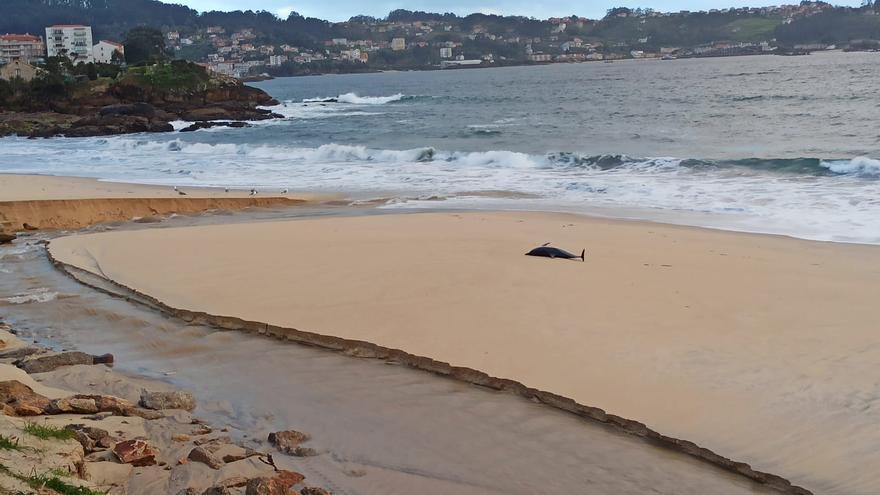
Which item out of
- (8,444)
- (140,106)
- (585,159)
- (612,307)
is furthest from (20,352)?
(140,106)

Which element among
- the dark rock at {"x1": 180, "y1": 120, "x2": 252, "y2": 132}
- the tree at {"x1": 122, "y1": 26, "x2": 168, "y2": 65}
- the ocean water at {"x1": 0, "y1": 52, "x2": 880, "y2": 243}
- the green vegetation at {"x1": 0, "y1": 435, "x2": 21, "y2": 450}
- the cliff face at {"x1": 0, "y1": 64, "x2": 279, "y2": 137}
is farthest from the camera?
the tree at {"x1": 122, "y1": 26, "x2": 168, "y2": 65}

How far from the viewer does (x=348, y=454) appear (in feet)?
15.7

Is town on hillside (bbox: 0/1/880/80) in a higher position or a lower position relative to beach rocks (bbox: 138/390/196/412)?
higher

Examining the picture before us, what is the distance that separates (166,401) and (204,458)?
1.08 meters

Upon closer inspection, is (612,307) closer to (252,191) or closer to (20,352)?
(20,352)

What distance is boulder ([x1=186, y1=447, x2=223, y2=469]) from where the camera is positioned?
4488 millimetres

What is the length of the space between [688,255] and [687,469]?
5.76 m

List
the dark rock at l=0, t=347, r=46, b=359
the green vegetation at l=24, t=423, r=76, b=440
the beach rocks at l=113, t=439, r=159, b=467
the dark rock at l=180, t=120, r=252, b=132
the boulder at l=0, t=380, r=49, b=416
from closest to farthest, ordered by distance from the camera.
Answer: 1. the green vegetation at l=24, t=423, r=76, b=440
2. the beach rocks at l=113, t=439, r=159, b=467
3. the boulder at l=0, t=380, r=49, b=416
4. the dark rock at l=0, t=347, r=46, b=359
5. the dark rock at l=180, t=120, r=252, b=132

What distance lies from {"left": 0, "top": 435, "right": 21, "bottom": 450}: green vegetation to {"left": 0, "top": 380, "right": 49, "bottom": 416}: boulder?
30.6 inches

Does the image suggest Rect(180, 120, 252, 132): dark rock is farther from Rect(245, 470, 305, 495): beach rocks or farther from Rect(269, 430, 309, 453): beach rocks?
Rect(245, 470, 305, 495): beach rocks

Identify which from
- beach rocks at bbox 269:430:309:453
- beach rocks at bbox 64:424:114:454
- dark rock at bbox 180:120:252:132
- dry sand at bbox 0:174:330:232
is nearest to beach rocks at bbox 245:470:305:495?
beach rocks at bbox 269:430:309:453

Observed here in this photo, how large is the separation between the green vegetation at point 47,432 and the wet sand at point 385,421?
1.01 meters

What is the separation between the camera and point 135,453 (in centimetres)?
448

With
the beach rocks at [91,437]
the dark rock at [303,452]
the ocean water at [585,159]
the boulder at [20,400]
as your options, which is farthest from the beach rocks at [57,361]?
the ocean water at [585,159]
